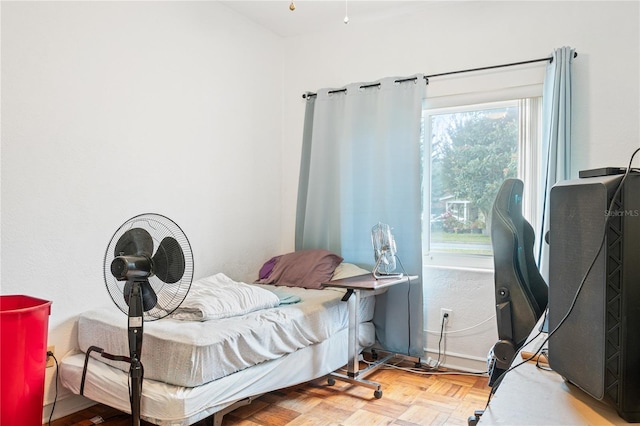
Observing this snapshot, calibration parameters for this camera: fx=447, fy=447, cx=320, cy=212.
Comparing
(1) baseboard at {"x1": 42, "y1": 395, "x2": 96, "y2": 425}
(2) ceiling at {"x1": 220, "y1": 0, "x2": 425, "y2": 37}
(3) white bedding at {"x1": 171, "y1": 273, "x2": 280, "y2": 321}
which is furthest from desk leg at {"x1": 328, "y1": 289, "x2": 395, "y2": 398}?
(2) ceiling at {"x1": 220, "y1": 0, "x2": 425, "y2": 37}

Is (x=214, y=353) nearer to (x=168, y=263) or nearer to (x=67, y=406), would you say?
(x=168, y=263)

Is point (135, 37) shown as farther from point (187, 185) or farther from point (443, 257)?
point (443, 257)

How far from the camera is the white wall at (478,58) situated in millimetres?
2779

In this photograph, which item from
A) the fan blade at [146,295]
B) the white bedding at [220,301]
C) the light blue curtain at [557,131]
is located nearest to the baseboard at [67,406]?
the white bedding at [220,301]

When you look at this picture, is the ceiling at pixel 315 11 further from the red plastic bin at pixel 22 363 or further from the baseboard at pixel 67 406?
the baseboard at pixel 67 406

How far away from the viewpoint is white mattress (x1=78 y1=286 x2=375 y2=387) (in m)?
2.00

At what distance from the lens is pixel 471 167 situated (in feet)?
10.9

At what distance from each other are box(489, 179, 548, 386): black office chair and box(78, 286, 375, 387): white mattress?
1.09m

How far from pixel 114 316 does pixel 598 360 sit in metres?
2.28

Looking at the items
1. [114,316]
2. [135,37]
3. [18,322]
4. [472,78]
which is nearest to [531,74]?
[472,78]

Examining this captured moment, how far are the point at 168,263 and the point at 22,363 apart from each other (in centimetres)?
78

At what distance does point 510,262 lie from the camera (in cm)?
182

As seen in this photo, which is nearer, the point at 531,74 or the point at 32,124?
the point at 32,124

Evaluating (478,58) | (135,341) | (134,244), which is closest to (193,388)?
(135,341)
